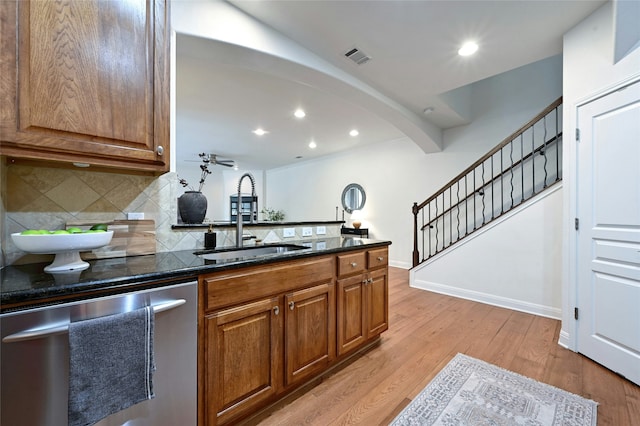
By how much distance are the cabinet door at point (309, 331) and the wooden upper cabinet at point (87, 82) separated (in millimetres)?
1121

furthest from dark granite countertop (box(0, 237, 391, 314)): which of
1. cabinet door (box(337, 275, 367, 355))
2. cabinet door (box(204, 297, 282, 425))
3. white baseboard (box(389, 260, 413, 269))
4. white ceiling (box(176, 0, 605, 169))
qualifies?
white baseboard (box(389, 260, 413, 269))

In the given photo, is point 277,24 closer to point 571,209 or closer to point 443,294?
point 571,209

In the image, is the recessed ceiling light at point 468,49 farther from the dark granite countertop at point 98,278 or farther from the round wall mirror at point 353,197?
the round wall mirror at point 353,197

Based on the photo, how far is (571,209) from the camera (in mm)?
2164

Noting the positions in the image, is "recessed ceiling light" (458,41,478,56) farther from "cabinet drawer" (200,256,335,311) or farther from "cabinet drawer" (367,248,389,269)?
"cabinet drawer" (200,256,335,311)

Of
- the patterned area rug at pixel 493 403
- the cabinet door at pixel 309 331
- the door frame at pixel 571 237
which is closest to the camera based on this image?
the patterned area rug at pixel 493 403

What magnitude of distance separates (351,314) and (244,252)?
37.2 inches

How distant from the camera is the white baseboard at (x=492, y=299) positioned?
2858 millimetres

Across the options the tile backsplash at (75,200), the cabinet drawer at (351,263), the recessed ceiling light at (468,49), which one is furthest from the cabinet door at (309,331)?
the recessed ceiling light at (468,49)

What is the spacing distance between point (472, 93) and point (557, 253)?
2.99m

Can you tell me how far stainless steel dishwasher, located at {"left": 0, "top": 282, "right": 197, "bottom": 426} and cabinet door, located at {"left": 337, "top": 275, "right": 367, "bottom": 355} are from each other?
3.26 ft

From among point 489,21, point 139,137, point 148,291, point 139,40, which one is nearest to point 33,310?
point 148,291

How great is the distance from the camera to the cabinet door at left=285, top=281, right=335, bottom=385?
153cm

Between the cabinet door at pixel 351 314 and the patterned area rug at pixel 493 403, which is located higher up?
the cabinet door at pixel 351 314
